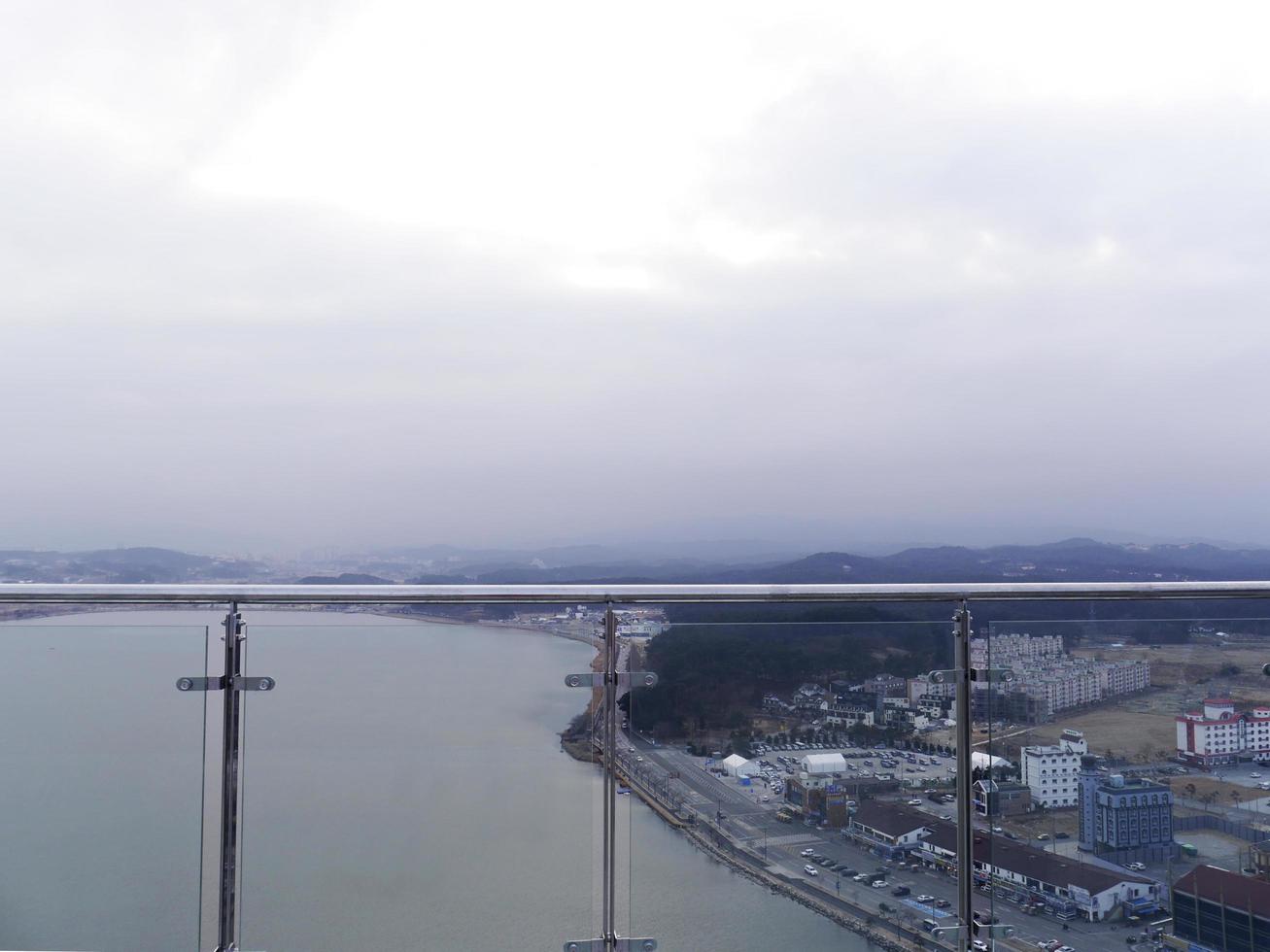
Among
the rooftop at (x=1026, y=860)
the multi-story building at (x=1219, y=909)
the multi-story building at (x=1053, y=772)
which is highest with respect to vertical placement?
the multi-story building at (x=1053, y=772)

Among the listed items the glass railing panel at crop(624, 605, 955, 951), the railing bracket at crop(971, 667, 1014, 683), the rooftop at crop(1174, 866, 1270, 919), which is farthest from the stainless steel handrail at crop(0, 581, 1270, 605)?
the rooftop at crop(1174, 866, 1270, 919)

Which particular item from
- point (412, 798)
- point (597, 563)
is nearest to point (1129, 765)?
point (412, 798)

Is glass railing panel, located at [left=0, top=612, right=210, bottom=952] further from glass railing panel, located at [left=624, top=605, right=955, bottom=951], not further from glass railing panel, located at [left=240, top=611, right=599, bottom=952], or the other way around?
glass railing panel, located at [left=624, top=605, right=955, bottom=951]

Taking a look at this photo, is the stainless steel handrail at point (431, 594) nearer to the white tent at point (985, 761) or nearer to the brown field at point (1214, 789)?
the white tent at point (985, 761)

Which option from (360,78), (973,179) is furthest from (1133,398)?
(360,78)

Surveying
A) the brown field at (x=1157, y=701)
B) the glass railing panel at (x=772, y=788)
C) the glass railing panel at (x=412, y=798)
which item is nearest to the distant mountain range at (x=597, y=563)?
the brown field at (x=1157, y=701)

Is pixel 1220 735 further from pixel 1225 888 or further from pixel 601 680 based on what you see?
pixel 601 680
